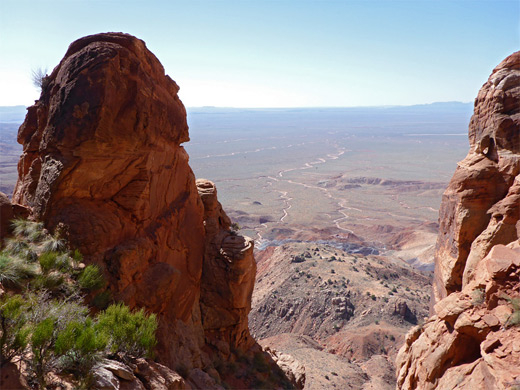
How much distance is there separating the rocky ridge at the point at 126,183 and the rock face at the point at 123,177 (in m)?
0.03

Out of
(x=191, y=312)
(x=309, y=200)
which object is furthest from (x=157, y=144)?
(x=309, y=200)

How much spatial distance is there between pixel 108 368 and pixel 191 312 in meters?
6.27

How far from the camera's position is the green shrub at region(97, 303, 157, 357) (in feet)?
26.2

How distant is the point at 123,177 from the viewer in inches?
455

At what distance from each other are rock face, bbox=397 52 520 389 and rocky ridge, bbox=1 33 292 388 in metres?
5.93

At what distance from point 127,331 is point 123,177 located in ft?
15.3

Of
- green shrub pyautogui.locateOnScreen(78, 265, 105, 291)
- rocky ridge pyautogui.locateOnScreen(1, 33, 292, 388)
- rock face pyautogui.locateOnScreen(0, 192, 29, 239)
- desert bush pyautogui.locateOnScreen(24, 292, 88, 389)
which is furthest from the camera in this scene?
rocky ridge pyautogui.locateOnScreen(1, 33, 292, 388)

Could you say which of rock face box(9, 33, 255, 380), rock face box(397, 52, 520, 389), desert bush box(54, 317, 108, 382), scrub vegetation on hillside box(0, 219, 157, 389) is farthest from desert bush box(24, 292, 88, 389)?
rock face box(397, 52, 520, 389)

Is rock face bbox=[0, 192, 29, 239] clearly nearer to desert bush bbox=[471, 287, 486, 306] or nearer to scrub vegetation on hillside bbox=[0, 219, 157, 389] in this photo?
scrub vegetation on hillside bbox=[0, 219, 157, 389]

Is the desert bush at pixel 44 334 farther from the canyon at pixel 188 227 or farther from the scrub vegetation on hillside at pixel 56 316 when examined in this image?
the canyon at pixel 188 227

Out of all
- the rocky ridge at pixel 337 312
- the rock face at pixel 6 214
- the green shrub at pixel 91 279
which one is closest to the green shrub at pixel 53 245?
the green shrub at pixel 91 279

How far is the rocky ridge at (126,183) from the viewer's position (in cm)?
1076

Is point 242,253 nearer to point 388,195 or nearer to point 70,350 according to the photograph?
point 70,350

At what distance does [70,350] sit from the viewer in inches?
261
